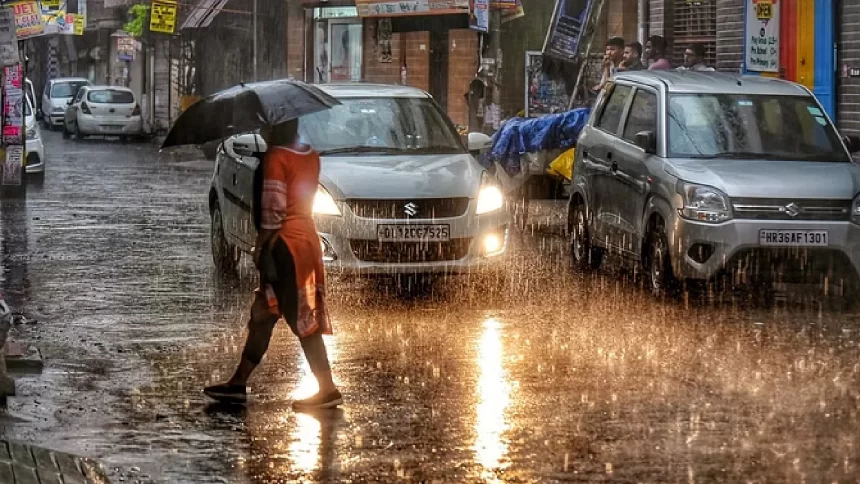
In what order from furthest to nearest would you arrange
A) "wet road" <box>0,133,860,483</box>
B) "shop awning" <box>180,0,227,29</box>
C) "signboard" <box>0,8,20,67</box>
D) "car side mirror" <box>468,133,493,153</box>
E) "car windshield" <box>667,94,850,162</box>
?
"shop awning" <box>180,0,227,29</box>
"signboard" <box>0,8,20,67</box>
"car side mirror" <box>468,133,493,153</box>
"car windshield" <box>667,94,850,162</box>
"wet road" <box>0,133,860,483</box>

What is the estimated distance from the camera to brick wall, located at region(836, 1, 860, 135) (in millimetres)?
20125

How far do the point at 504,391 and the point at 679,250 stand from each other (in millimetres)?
3882

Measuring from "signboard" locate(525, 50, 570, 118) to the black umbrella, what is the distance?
62.9 feet

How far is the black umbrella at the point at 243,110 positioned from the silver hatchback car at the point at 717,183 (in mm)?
4223

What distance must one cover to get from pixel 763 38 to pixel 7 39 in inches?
372

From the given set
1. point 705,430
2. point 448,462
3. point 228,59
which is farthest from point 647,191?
point 228,59

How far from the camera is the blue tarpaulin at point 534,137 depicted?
1991 cm

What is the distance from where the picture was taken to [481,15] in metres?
25.9

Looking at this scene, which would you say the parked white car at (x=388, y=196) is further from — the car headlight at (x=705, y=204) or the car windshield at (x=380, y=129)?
the car headlight at (x=705, y=204)

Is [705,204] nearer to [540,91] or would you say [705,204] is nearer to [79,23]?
[540,91]

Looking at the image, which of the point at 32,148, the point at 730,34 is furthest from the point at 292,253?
the point at 32,148

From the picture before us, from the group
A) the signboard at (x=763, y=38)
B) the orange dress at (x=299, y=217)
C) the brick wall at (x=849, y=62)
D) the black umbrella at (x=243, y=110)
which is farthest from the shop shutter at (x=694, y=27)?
the orange dress at (x=299, y=217)

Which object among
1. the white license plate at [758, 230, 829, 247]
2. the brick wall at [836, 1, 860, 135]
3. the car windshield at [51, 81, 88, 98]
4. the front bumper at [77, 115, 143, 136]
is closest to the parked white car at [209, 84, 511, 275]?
the white license plate at [758, 230, 829, 247]

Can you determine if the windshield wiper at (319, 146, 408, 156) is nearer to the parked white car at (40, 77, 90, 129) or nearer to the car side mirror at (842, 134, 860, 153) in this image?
the car side mirror at (842, 134, 860, 153)
